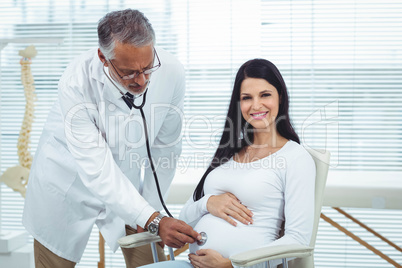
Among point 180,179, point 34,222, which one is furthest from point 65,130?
point 180,179

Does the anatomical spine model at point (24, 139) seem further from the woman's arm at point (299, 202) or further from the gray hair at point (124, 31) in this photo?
the woman's arm at point (299, 202)

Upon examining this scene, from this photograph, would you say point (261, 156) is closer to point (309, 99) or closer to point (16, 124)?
point (309, 99)

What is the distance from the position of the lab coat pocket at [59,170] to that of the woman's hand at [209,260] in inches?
22.9

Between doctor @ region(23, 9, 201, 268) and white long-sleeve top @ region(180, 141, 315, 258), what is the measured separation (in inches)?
3.9

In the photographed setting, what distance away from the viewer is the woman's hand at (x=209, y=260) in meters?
1.41

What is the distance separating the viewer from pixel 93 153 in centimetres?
154

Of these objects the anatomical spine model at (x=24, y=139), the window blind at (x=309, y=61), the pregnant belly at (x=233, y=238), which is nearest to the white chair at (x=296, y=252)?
the pregnant belly at (x=233, y=238)

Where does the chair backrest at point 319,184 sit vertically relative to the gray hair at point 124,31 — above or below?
below

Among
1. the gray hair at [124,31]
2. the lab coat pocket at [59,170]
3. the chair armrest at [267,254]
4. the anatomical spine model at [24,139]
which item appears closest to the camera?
the chair armrest at [267,254]

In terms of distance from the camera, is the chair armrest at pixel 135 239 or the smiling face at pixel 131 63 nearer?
the smiling face at pixel 131 63

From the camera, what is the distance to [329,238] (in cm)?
303

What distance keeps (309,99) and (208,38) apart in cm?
79

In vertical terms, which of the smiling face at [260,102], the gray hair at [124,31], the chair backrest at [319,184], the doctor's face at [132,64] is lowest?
the chair backrest at [319,184]

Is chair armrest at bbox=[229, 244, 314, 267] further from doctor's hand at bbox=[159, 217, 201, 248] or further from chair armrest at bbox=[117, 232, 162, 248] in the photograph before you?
chair armrest at bbox=[117, 232, 162, 248]
